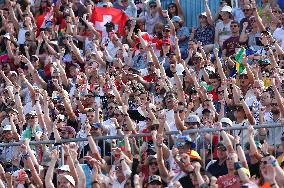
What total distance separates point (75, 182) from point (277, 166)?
12.8 feet

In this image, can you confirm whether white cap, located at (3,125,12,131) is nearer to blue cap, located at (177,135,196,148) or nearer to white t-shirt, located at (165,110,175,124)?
white t-shirt, located at (165,110,175,124)

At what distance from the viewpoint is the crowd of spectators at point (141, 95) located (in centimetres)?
1952

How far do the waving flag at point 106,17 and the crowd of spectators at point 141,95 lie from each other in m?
0.10

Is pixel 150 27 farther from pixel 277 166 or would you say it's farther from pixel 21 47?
pixel 277 166

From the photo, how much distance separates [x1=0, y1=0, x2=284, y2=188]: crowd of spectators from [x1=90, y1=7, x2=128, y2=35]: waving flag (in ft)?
0.33

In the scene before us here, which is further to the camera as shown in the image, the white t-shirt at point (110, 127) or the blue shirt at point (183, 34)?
the blue shirt at point (183, 34)

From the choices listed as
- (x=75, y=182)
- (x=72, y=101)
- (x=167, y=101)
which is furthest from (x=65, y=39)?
(x=75, y=182)

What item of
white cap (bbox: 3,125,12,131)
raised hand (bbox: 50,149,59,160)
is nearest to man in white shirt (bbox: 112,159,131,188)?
raised hand (bbox: 50,149,59,160)

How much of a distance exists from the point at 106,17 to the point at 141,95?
502 cm

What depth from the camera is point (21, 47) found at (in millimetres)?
28938

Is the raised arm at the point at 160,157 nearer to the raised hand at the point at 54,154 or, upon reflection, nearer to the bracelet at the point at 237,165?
the bracelet at the point at 237,165

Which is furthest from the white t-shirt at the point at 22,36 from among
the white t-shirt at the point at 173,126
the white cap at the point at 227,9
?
the white t-shirt at the point at 173,126

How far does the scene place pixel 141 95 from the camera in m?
23.9

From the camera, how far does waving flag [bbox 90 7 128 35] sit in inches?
1120
